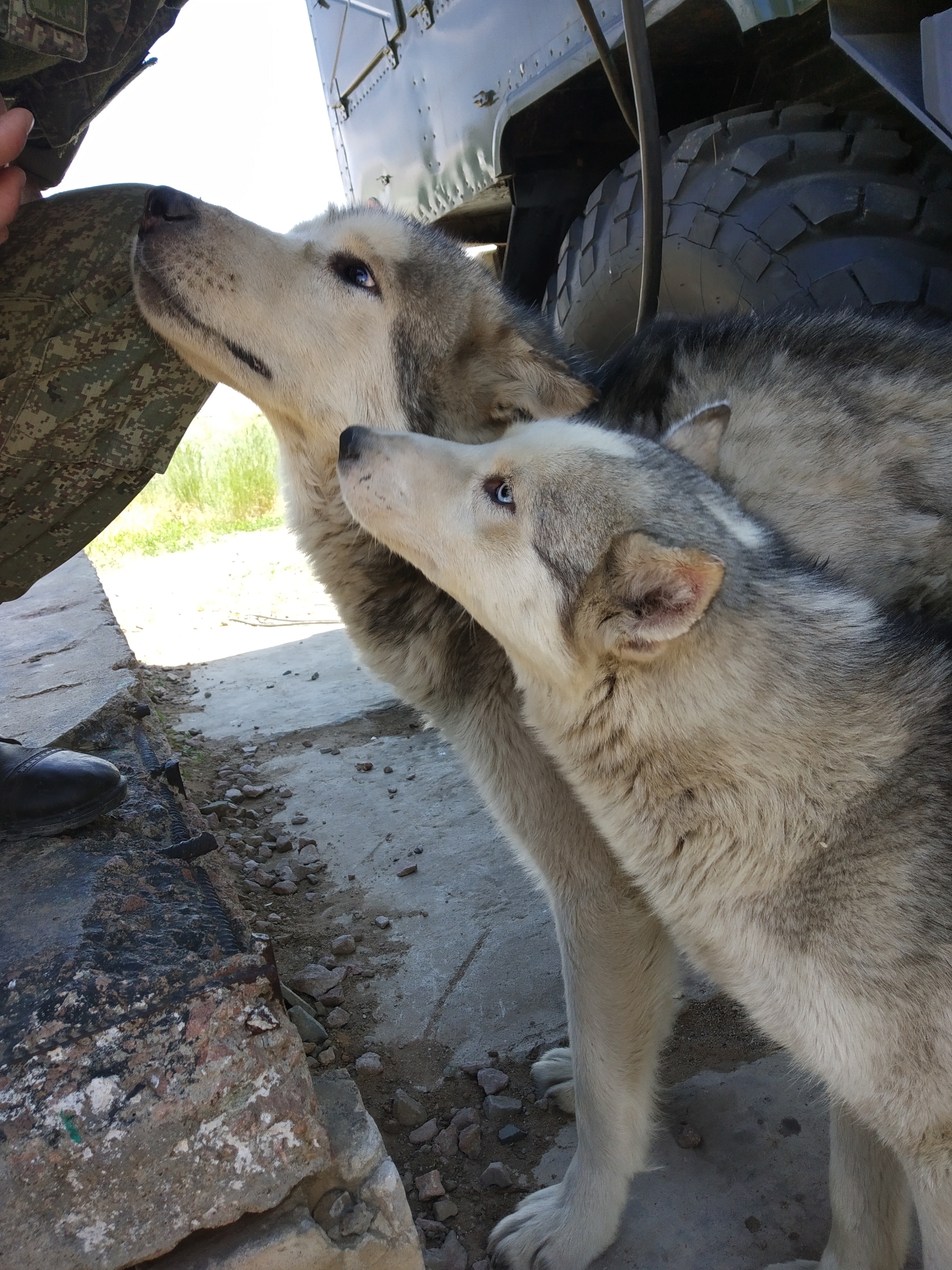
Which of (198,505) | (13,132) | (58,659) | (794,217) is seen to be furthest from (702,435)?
(198,505)

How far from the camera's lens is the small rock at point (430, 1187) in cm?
222

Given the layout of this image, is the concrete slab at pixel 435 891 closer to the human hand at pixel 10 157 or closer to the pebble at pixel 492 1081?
the pebble at pixel 492 1081

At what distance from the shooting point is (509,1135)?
8.02 ft

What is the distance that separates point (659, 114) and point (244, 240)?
211 centimetres

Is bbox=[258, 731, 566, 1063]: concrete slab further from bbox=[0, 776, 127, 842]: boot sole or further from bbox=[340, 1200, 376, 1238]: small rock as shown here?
bbox=[0, 776, 127, 842]: boot sole

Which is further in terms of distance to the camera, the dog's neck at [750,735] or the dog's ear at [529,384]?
the dog's ear at [529,384]

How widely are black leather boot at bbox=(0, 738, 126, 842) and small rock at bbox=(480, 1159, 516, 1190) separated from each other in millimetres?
1346

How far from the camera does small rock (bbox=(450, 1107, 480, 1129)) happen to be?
242cm

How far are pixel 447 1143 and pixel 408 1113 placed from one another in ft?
0.45

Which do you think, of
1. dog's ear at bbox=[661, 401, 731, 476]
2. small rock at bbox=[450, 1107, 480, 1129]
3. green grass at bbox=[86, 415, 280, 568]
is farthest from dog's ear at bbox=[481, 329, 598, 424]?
green grass at bbox=[86, 415, 280, 568]

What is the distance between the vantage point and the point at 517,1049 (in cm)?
273

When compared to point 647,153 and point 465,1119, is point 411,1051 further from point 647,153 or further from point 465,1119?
point 647,153

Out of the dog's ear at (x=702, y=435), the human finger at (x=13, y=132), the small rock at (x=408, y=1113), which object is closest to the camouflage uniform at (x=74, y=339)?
the human finger at (x=13, y=132)

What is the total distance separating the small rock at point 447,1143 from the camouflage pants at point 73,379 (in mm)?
2044
